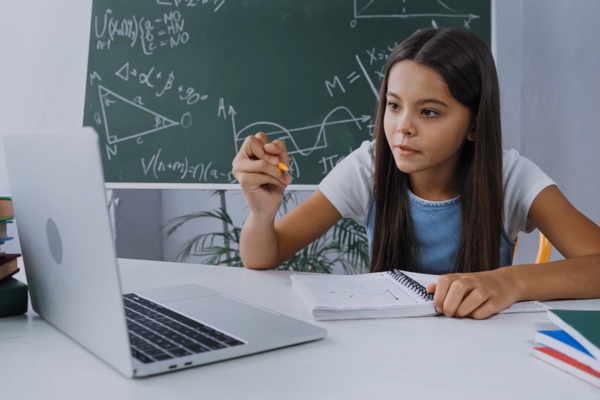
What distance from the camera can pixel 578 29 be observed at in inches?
86.5

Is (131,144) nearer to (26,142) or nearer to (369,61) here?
(369,61)

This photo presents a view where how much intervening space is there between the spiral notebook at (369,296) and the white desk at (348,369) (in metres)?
0.02

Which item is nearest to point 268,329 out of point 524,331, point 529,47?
point 524,331

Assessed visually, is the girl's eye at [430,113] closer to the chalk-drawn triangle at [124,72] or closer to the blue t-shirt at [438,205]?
the blue t-shirt at [438,205]

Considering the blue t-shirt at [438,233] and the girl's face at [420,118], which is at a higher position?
the girl's face at [420,118]

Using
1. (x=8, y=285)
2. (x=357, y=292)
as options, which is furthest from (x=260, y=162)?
(x=8, y=285)

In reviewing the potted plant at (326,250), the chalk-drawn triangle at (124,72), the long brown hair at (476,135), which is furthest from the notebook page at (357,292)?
the chalk-drawn triangle at (124,72)

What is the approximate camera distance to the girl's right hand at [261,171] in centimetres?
117

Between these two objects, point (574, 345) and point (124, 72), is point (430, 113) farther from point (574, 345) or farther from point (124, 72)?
point (124, 72)

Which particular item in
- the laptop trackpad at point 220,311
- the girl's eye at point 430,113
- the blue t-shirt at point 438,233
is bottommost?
the blue t-shirt at point 438,233

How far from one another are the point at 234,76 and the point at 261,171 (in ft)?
4.24

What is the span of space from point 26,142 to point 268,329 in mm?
363

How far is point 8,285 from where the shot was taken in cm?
90

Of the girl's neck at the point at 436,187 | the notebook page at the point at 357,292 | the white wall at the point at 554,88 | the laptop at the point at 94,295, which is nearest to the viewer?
the laptop at the point at 94,295
